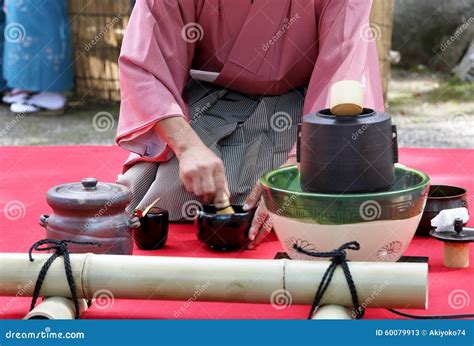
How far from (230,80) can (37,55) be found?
3.20 meters

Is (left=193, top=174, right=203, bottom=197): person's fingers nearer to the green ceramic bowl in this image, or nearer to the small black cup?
the small black cup

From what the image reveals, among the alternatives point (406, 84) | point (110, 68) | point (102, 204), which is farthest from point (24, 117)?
point (102, 204)

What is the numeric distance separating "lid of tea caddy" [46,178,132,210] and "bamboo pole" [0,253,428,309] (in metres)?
0.25

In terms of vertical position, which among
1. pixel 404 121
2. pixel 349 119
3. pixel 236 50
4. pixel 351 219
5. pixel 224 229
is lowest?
pixel 404 121

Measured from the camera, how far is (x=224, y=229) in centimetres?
280

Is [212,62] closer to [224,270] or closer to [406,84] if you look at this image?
[224,270]

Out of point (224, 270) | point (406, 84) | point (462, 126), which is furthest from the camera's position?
point (406, 84)

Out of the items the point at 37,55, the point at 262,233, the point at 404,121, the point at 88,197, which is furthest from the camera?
the point at 404,121

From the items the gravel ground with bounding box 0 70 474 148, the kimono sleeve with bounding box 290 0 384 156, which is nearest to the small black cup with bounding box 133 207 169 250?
the kimono sleeve with bounding box 290 0 384 156

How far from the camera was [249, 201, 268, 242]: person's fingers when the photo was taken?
2.83 meters

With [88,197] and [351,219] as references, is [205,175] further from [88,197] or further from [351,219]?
[351,219]

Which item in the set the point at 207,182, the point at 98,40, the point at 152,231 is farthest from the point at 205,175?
the point at 98,40

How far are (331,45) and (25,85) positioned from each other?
3.62 m

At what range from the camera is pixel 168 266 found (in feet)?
7.49
